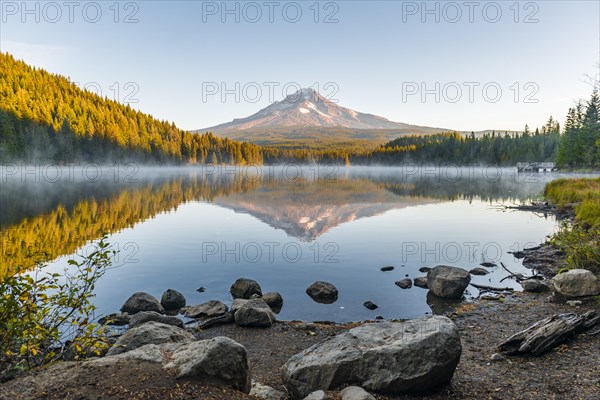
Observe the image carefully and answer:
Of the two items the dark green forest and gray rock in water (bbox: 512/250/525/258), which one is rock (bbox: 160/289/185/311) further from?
the dark green forest

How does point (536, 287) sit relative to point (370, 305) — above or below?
above

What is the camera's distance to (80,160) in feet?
426

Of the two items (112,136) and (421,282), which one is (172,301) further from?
(112,136)

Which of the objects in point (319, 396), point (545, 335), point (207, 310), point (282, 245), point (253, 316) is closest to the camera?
point (319, 396)

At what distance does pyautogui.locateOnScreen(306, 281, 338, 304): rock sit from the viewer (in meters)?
15.6

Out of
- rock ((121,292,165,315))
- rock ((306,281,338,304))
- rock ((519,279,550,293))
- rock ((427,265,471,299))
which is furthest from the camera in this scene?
rock ((306,281,338,304))

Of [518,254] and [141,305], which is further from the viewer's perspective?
[518,254]

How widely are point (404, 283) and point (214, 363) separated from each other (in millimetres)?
12303

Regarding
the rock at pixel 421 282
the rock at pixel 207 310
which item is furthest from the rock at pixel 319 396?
the rock at pixel 421 282

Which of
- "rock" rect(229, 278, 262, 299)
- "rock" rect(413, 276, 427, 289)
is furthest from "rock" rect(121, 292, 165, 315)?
"rock" rect(413, 276, 427, 289)

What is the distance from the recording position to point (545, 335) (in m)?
9.00

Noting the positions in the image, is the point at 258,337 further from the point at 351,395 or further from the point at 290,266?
the point at 290,266

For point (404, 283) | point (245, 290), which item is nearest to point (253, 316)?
point (245, 290)

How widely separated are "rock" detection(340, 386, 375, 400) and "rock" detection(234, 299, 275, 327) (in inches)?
238
